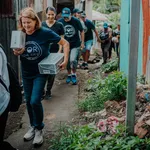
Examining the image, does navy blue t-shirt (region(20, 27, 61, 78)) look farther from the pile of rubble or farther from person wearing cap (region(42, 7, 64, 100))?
person wearing cap (region(42, 7, 64, 100))

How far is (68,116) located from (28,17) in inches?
76.8

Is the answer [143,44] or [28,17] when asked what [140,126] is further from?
[143,44]

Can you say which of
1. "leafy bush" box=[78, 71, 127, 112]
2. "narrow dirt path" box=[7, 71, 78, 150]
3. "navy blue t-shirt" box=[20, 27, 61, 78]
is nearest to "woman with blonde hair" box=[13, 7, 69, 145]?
"navy blue t-shirt" box=[20, 27, 61, 78]

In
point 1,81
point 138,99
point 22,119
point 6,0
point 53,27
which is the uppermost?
point 6,0

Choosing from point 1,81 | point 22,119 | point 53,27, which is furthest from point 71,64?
point 1,81

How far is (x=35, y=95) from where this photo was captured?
12.9ft

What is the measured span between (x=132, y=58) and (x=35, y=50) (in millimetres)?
1289

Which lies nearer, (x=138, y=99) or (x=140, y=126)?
(x=140, y=126)

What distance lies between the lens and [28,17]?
3.86 metres

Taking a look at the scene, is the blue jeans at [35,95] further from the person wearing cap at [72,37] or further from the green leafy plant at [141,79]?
the person wearing cap at [72,37]

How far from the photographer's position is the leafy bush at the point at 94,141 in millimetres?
3354

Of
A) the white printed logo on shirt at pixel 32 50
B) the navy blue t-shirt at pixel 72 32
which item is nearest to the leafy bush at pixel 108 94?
the white printed logo on shirt at pixel 32 50

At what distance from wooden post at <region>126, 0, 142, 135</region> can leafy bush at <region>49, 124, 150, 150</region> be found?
19cm

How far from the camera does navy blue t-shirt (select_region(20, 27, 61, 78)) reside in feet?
13.0
